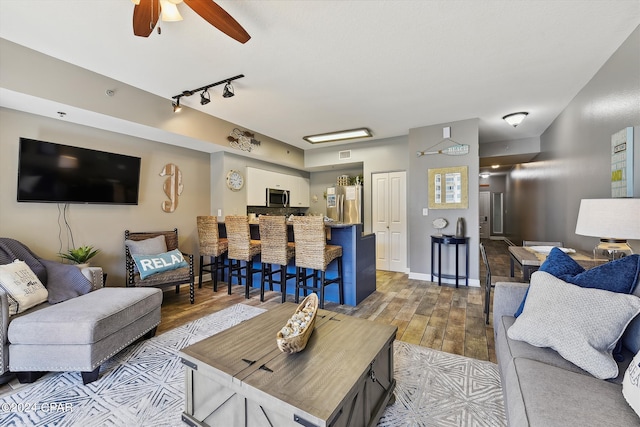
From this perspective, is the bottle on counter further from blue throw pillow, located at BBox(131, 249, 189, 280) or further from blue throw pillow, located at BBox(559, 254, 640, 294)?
blue throw pillow, located at BBox(131, 249, 189, 280)

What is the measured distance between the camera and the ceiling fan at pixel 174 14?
5.04ft

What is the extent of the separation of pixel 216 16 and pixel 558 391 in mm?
2502

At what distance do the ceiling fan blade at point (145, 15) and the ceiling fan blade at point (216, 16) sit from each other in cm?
28

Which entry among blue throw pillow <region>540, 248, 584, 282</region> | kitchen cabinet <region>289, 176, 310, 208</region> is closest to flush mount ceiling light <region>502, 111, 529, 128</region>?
blue throw pillow <region>540, 248, 584, 282</region>

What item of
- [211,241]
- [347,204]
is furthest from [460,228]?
[211,241]

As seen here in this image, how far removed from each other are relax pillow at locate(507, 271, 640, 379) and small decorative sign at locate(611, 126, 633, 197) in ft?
4.80

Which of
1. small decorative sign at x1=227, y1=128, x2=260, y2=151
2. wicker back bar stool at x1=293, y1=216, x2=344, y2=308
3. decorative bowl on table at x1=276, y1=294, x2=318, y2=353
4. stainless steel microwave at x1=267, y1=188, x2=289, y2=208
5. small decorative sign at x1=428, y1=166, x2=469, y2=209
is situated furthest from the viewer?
stainless steel microwave at x1=267, y1=188, x2=289, y2=208

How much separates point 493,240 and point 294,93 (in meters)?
10.3

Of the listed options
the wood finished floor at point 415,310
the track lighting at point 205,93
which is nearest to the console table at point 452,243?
the wood finished floor at point 415,310

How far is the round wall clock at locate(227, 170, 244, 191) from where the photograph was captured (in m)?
4.80

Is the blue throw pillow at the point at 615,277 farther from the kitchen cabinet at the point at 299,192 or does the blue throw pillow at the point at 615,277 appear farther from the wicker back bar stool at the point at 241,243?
the kitchen cabinet at the point at 299,192

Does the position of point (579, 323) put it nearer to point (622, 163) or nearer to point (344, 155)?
point (622, 163)

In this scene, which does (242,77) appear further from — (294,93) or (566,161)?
(566,161)

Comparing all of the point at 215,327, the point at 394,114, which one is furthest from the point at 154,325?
the point at 394,114
